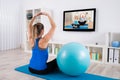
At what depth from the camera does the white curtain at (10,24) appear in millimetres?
5371

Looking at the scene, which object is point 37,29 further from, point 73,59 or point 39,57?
point 73,59

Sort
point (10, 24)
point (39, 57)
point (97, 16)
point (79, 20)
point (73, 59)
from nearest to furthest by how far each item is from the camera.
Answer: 1. point (73, 59)
2. point (39, 57)
3. point (97, 16)
4. point (79, 20)
5. point (10, 24)

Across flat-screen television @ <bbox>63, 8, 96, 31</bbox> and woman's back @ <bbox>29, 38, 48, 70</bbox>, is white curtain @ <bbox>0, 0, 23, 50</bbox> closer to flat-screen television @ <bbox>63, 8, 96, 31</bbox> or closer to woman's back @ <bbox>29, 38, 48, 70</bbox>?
flat-screen television @ <bbox>63, 8, 96, 31</bbox>

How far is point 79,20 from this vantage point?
4.32 metres

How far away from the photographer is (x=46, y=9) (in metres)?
4.88

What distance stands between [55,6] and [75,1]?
771 mm

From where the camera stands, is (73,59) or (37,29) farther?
(37,29)

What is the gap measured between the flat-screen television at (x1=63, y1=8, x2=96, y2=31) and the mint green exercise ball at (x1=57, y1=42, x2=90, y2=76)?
1869 mm

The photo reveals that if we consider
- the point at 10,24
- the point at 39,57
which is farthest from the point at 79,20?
the point at 10,24

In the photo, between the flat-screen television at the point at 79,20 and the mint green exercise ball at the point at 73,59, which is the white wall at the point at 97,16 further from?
the mint green exercise ball at the point at 73,59

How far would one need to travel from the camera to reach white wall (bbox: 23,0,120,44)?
3.89 m

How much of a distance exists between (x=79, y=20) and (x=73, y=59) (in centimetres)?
221

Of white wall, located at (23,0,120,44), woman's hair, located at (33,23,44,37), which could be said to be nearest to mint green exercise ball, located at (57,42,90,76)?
woman's hair, located at (33,23,44,37)

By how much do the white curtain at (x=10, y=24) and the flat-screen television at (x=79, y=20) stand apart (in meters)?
2.28
